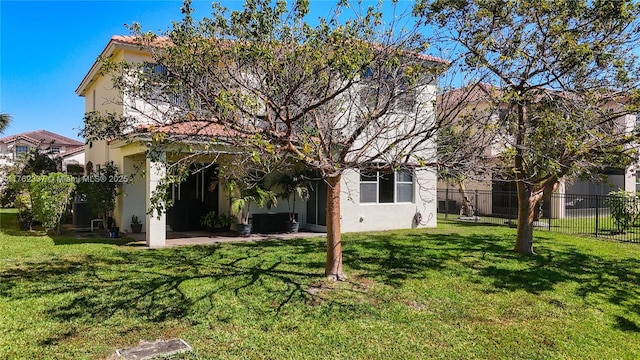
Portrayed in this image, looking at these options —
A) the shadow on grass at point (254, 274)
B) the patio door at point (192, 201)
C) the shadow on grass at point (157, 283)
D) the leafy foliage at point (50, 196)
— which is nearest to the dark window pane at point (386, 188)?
the shadow on grass at point (254, 274)

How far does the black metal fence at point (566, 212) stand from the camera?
16953mm

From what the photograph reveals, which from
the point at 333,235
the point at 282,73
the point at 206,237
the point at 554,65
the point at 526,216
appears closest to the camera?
the point at 282,73

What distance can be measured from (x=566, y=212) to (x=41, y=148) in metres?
28.8

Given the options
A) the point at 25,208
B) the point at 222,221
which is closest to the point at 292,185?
the point at 222,221

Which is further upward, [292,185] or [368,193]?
[292,185]

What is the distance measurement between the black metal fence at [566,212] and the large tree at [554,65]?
8089mm

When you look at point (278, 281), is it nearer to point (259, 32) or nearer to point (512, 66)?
point (259, 32)

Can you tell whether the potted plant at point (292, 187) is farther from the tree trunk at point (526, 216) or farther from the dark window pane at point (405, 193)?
the tree trunk at point (526, 216)

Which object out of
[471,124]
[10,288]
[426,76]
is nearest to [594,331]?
[471,124]

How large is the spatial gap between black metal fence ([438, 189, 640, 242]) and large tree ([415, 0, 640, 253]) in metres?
8.09

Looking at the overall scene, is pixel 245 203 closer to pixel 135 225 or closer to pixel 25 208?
pixel 135 225

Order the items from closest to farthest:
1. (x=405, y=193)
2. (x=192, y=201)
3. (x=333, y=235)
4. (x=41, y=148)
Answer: (x=333, y=235), (x=192, y=201), (x=405, y=193), (x=41, y=148)

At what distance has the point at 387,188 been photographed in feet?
57.0

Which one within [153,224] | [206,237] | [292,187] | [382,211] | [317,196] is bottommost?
[206,237]
